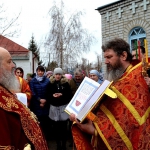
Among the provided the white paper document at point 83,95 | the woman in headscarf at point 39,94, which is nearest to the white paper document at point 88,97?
the white paper document at point 83,95

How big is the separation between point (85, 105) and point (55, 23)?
56.9 feet

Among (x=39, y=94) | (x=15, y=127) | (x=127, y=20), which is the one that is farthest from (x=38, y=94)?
(x=127, y=20)

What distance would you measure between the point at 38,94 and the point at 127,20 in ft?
29.6

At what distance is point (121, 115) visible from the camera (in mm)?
2518

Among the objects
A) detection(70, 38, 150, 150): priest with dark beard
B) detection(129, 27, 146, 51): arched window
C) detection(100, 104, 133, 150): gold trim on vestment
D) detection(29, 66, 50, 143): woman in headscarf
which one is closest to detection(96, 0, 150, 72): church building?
detection(129, 27, 146, 51): arched window

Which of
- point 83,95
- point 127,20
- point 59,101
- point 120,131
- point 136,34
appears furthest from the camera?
point 127,20

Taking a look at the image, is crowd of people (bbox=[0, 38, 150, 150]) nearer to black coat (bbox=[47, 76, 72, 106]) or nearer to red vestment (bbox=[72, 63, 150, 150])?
red vestment (bbox=[72, 63, 150, 150])

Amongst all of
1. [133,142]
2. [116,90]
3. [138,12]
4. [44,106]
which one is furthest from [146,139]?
[138,12]

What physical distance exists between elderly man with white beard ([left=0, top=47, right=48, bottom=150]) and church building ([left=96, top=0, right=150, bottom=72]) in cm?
1041

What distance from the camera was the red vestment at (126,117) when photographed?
2477 millimetres

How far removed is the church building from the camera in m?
12.9

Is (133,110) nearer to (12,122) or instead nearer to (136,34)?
(12,122)

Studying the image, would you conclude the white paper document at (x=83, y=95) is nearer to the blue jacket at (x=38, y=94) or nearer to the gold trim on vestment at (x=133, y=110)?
the gold trim on vestment at (x=133, y=110)

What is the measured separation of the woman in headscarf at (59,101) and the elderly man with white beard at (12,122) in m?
3.51
